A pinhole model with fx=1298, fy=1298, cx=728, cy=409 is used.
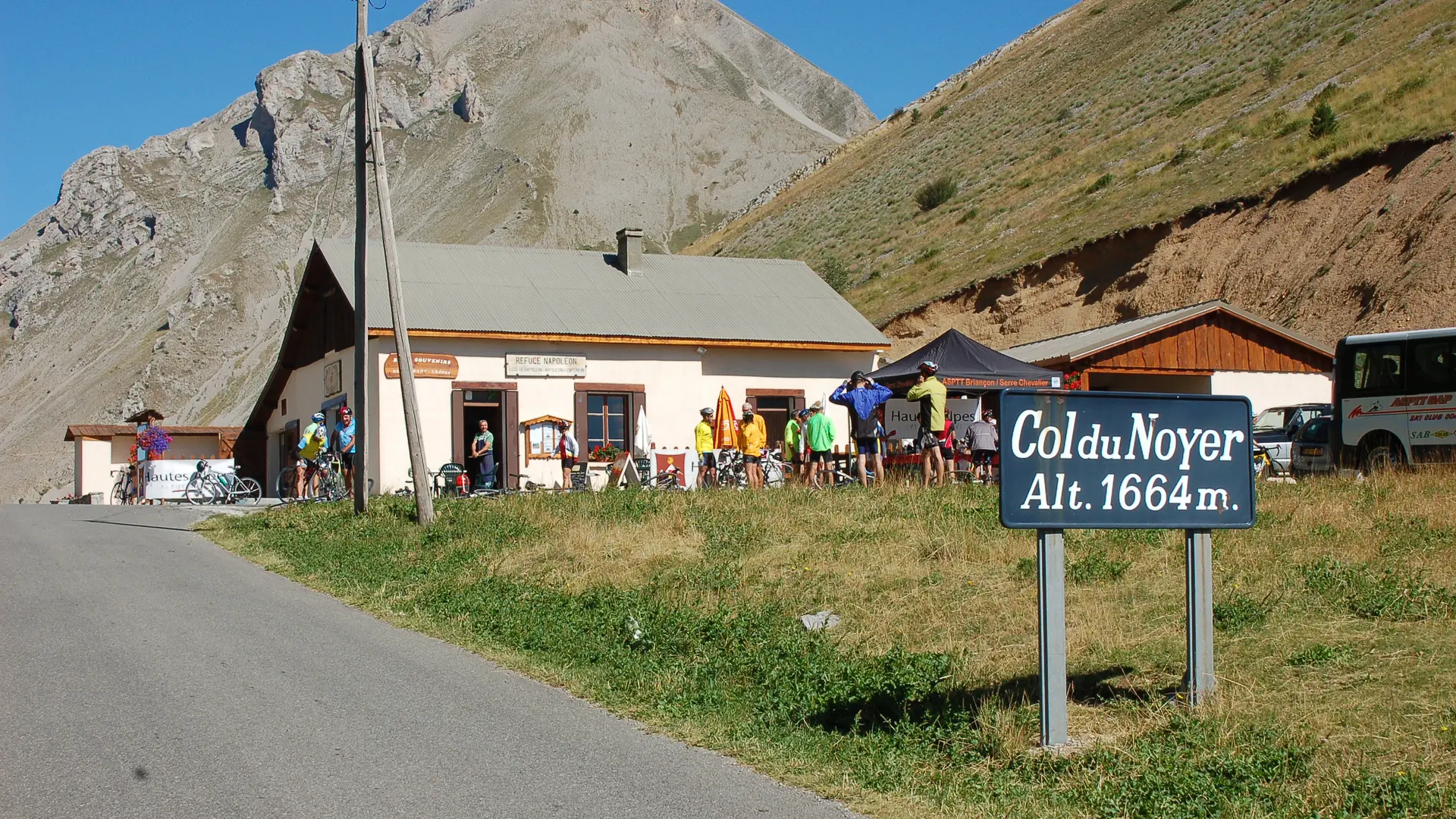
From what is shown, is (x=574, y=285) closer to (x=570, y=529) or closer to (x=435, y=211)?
(x=570, y=529)

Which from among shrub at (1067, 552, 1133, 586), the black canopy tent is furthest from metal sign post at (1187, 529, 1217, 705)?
the black canopy tent

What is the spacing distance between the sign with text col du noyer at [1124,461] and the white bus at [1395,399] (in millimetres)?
12190

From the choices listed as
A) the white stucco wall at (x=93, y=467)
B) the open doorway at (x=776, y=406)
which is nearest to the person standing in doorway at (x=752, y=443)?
the open doorway at (x=776, y=406)

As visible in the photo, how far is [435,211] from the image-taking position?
118562 mm

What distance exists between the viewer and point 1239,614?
8.01m

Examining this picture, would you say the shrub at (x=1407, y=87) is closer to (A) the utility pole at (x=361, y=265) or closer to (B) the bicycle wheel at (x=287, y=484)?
(A) the utility pole at (x=361, y=265)

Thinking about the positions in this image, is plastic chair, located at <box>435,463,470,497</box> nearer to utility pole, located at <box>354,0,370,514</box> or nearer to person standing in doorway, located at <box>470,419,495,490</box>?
person standing in doorway, located at <box>470,419,495,490</box>

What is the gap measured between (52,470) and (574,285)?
6936 centimetres

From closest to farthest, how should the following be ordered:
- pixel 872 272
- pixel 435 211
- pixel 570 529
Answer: pixel 570 529, pixel 872 272, pixel 435 211

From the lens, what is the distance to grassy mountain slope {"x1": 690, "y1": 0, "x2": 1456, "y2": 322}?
37406 mm

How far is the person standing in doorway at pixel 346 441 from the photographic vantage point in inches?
842

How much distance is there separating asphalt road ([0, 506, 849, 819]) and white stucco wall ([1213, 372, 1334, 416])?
2250cm

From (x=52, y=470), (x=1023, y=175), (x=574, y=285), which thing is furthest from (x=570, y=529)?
(x=52, y=470)

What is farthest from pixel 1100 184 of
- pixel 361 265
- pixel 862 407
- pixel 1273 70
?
pixel 361 265
